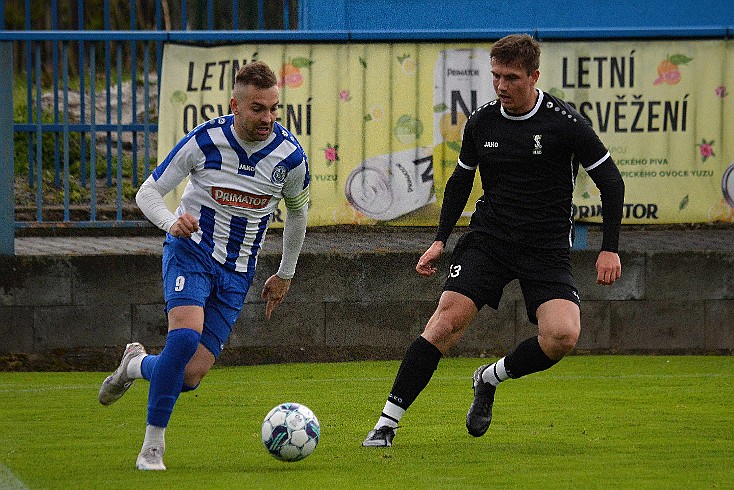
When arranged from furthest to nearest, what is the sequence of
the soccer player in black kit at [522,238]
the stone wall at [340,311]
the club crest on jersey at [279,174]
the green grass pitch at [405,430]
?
the stone wall at [340,311]
the soccer player in black kit at [522,238]
the club crest on jersey at [279,174]
the green grass pitch at [405,430]

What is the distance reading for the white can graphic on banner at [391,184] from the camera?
36.7ft

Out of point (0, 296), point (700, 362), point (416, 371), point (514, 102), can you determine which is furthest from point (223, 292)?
point (700, 362)

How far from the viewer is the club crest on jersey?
6.89 meters

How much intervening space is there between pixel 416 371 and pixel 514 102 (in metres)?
1.41

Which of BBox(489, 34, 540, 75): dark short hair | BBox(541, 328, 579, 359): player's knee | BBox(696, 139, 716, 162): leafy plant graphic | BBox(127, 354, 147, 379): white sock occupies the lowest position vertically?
BBox(127, 354, 147, 379): white sock

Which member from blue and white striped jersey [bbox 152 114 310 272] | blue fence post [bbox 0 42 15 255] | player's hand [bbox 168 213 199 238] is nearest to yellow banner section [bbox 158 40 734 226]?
blue fence post [bbox 0 42 15 255]

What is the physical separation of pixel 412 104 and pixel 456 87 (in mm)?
369

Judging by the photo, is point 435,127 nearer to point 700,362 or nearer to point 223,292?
point 700,362

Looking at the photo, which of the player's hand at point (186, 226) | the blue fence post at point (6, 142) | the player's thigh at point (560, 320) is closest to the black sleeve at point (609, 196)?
the player's thigh at point (560, 320)

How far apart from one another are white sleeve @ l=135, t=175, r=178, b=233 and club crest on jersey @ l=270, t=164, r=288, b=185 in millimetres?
560

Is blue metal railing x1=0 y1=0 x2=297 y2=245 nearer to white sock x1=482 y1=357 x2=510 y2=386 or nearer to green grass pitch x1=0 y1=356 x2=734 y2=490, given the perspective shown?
green grass pitch x1=0 y1=356 x2=734 y2=490

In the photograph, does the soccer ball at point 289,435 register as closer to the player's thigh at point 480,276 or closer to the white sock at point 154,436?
the white sock at point 154,436

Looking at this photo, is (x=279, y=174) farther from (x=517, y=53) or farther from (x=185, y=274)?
(x=517, y=53)

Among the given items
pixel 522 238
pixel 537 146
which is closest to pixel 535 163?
pixel 537 146
